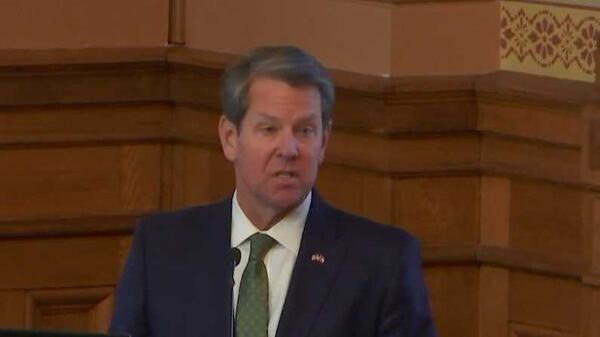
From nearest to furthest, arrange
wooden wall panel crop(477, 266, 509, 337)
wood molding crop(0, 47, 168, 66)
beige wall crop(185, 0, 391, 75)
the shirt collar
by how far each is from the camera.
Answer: the shirt collar → wooden wall panel crop(477, 266, 509, 337) → beige wall crop(185, 0, 391, 75) → wood molding crop(0, 47, 168, 66)

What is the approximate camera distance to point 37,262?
5.04 meters

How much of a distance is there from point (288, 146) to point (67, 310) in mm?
2091

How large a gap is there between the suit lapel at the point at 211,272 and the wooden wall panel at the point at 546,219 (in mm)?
1409

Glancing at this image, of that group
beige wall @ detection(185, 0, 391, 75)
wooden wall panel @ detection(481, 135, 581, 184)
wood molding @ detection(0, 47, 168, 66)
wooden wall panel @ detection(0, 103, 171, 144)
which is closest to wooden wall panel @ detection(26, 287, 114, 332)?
wooden wall panel @ detection(0, 103, 171, 144)

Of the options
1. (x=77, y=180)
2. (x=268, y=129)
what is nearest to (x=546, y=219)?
(x=77, y=180)

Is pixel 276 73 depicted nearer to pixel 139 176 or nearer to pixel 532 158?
pixel 532 158

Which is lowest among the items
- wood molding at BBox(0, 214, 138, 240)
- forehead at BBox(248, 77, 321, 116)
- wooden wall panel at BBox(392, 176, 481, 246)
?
wood molding at BBox(0, 214, 138, 240)

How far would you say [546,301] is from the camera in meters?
4.54

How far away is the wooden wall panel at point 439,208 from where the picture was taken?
15.4ft

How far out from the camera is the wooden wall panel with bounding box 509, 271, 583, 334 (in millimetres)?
4473

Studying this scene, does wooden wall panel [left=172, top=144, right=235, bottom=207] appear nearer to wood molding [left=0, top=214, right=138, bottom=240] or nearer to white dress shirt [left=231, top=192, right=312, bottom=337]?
wood molding [left=0, top=214, right=138, bottom=240]

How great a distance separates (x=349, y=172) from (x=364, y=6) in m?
0.42

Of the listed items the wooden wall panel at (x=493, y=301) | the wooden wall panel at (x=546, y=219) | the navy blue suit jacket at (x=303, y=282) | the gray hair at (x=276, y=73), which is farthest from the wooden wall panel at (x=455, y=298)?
the gray hair at (x=276, y=73)

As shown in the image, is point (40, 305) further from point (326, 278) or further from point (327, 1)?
point (326, 278)
